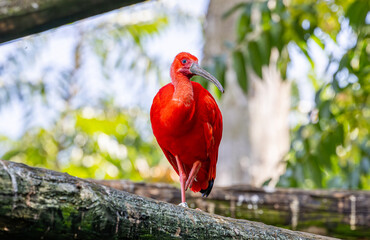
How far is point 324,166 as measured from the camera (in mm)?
4297

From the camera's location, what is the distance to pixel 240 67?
4.18 metres

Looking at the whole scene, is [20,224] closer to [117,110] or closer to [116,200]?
[116,200]

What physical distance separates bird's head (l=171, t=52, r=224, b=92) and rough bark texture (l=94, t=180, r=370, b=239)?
4.00 feet

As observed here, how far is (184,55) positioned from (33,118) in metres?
7.07

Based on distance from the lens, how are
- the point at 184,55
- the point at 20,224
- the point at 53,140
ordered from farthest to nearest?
the point at 53,140 → the point at 184,55 → the point at 20,224

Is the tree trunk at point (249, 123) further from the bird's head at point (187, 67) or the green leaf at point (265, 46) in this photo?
the bird's head at point (187, 67)

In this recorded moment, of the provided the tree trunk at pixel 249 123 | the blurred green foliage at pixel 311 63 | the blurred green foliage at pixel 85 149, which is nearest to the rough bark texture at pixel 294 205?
the blurred green foliage at pixel 311 63

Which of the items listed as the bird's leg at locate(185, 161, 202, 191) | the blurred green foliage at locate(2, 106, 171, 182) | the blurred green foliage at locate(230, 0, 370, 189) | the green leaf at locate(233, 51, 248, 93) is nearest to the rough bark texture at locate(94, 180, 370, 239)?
the blurred green foliage at locate(230, 0, 370, 189)

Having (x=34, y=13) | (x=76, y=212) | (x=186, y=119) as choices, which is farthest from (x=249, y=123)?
(x=76, y=212)

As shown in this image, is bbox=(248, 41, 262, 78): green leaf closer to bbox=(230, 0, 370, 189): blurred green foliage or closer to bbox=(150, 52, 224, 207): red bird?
bbox=(230, 0, 370, 189): blurred green foliage

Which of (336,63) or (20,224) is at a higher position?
(336,63)

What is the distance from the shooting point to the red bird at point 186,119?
2.60 metres

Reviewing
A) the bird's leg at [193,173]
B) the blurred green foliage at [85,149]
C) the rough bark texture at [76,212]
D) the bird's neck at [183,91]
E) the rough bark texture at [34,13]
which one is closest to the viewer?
the rough bark texture at [76,212]

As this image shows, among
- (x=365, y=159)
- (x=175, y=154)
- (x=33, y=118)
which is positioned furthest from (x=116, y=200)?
(x=33, y=118)
